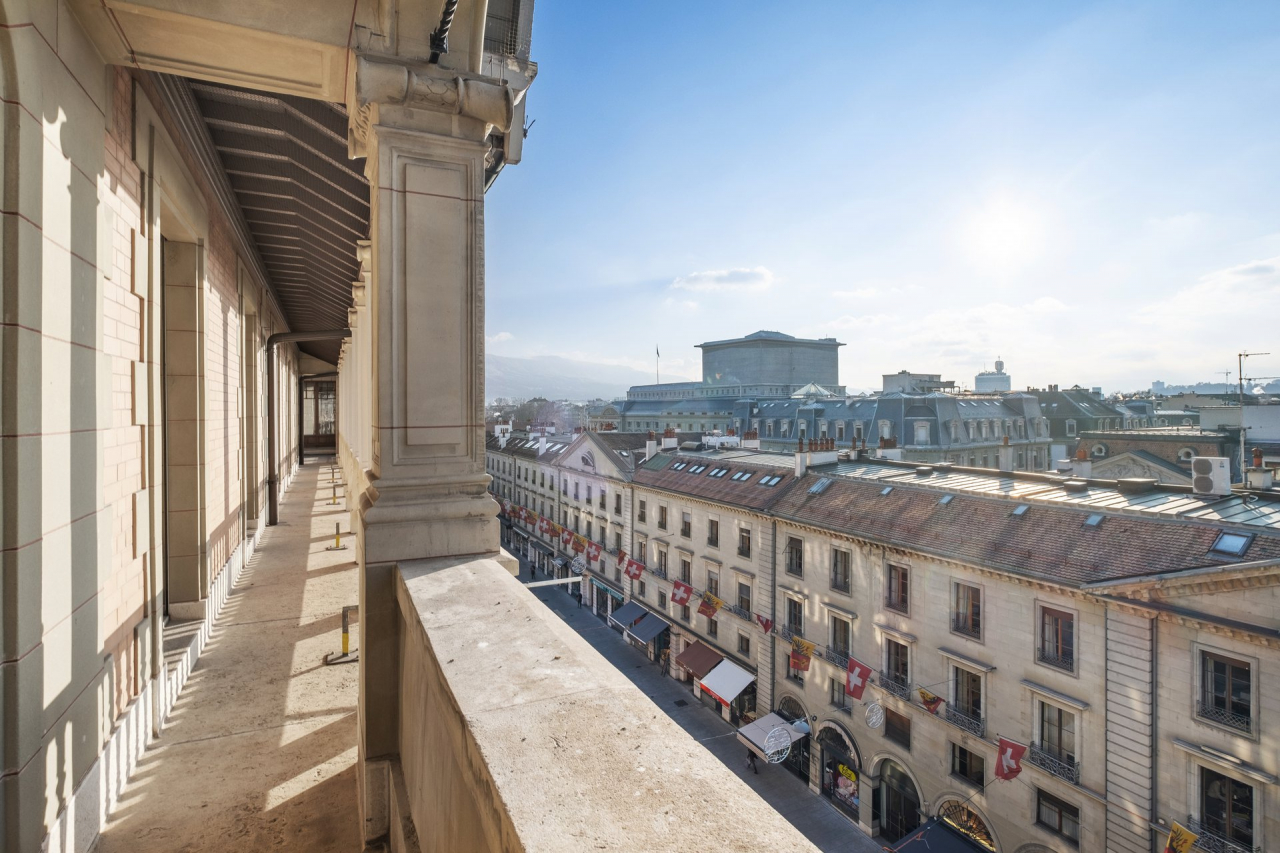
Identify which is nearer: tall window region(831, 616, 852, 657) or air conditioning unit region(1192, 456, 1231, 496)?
air conditioning unit region(1192, 456, 1231, 496)

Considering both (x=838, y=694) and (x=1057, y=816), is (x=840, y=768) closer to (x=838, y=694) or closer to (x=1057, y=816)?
(x=838, y=694)

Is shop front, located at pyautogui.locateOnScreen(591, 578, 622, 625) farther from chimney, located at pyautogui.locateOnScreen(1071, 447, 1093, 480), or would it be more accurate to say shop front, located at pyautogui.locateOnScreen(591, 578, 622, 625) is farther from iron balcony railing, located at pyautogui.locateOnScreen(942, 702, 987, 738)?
chimney, located at pyautogui.locateOnScreen(1071, 447, 1093, 480)

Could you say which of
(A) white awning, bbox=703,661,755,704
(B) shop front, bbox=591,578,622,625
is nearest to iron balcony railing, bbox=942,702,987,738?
(A) white awning, bbox=703,661,755,704

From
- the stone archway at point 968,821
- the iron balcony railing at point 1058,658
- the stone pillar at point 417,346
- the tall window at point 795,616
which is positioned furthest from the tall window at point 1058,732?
the stone pillar at point 417,346

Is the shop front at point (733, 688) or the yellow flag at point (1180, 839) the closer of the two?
the yellow flag at point (1180, 839)

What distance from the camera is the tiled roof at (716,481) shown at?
2130cm

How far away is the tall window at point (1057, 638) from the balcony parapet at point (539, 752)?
13.7 meters

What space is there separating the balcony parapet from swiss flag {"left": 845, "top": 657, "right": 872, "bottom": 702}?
15.6m

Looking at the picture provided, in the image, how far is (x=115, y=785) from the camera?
439 centimetres

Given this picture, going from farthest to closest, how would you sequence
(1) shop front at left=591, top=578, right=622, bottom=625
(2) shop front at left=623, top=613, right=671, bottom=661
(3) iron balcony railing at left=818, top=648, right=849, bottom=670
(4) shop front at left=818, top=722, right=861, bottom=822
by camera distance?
(1) shop front at left=591, top=578, right=622, bottom=625 < (2) shop front at left=623, top=613, right=671, bottom=661 < (3) iron balcony railing at left=818, top=648, right=849, bottom=670 < (4) shop front at left=818, top=722, right=861, bottom=822

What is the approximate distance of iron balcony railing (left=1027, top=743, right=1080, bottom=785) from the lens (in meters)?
12.5

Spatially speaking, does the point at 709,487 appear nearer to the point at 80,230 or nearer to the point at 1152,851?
the point at 1152,851

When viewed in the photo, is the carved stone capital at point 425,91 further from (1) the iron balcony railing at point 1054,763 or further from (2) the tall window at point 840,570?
(2) the tall window at point 840,570

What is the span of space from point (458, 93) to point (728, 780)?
157 inches
